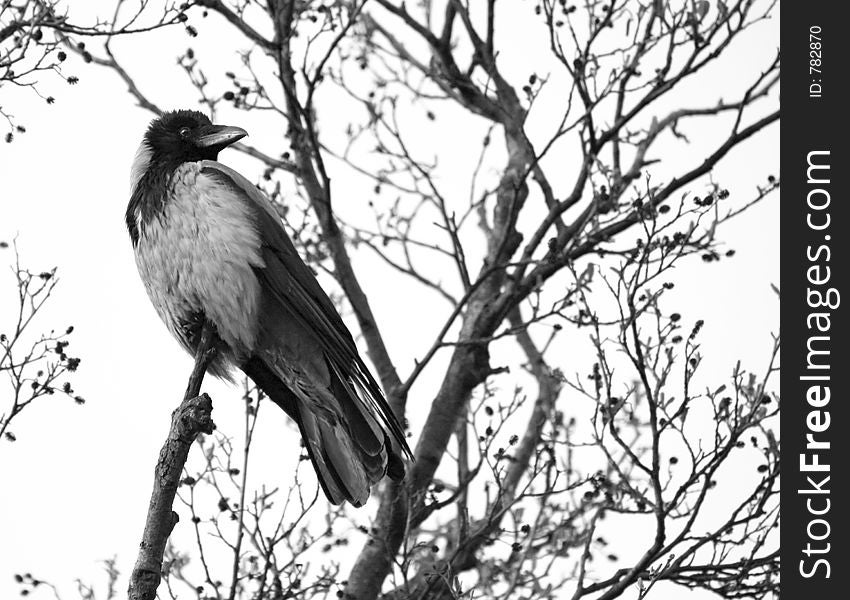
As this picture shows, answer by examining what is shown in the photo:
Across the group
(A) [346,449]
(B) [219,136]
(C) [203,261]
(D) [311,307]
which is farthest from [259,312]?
(B) [219,136]

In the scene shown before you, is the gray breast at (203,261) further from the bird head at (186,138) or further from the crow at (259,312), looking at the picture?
the bird head at (186,138)

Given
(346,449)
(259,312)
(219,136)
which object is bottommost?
(346,449)

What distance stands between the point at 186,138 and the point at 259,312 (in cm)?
115

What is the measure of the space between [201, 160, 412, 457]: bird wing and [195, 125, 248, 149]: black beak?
19 cm

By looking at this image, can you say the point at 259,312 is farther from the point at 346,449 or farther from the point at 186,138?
the point at 186,138

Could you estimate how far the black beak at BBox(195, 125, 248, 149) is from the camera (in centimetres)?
638

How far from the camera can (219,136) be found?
6.39m

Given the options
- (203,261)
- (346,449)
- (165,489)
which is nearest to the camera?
(165,489)

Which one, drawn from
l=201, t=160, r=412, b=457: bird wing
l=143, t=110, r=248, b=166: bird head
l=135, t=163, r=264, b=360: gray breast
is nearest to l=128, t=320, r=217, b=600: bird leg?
l=135, t=163, r=264, b=360: gray breast

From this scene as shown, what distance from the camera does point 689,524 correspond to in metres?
5.45

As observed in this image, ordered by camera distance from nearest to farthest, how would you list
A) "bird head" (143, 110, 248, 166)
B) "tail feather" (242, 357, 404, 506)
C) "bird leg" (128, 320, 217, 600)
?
"bird leg" (128, 320, 217, 600) < "tail feather" (242, 357, 404, 506) < "bird head" (143, 110, 248, 166)

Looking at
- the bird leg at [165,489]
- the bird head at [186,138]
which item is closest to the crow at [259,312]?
the bird head at [186,138]

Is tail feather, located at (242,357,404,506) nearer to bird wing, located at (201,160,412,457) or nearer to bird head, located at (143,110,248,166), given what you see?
bird wing, located at (201,160,412,457)
